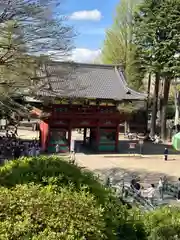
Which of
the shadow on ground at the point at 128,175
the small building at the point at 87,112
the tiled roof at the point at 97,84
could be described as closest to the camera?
the shadow on ground at the point at 128,175

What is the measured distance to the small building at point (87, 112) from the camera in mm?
28578

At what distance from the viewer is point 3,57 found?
49.5ft

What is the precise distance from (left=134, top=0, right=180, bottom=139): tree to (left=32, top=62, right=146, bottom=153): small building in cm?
455

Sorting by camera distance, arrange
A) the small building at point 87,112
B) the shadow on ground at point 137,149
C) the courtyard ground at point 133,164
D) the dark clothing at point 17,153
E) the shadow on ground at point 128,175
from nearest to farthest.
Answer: the shadow on ground at point 128,175
the courtyard ground at point 133,164
the dark clothing at point 17,153
the small building at point 87,112
the shadow on ground at point 137,149

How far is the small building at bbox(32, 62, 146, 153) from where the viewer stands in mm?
28578

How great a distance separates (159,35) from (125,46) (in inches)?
290

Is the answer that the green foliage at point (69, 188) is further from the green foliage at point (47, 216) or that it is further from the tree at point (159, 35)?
the tree at point (159, 35)

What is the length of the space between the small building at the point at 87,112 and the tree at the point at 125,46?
6156mm

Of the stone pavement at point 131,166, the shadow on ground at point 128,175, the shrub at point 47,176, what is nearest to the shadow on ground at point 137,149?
the stone pavement at point 131,166

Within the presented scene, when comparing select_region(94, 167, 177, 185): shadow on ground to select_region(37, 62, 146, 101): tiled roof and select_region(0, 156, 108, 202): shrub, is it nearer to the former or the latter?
select_region(37, 62, 146, 101): tiled roof

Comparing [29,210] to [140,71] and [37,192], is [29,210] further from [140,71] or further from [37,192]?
[140,71]

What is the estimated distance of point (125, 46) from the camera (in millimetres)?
41812

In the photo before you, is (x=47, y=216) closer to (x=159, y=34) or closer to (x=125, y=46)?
(x=159, y=34)

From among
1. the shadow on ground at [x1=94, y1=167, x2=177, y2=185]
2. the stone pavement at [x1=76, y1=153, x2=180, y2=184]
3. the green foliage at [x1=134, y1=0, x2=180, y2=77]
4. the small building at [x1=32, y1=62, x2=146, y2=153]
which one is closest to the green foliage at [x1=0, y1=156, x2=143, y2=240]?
the shadow on ground at [x1=94, y1=167, x2=177, y2=185]
